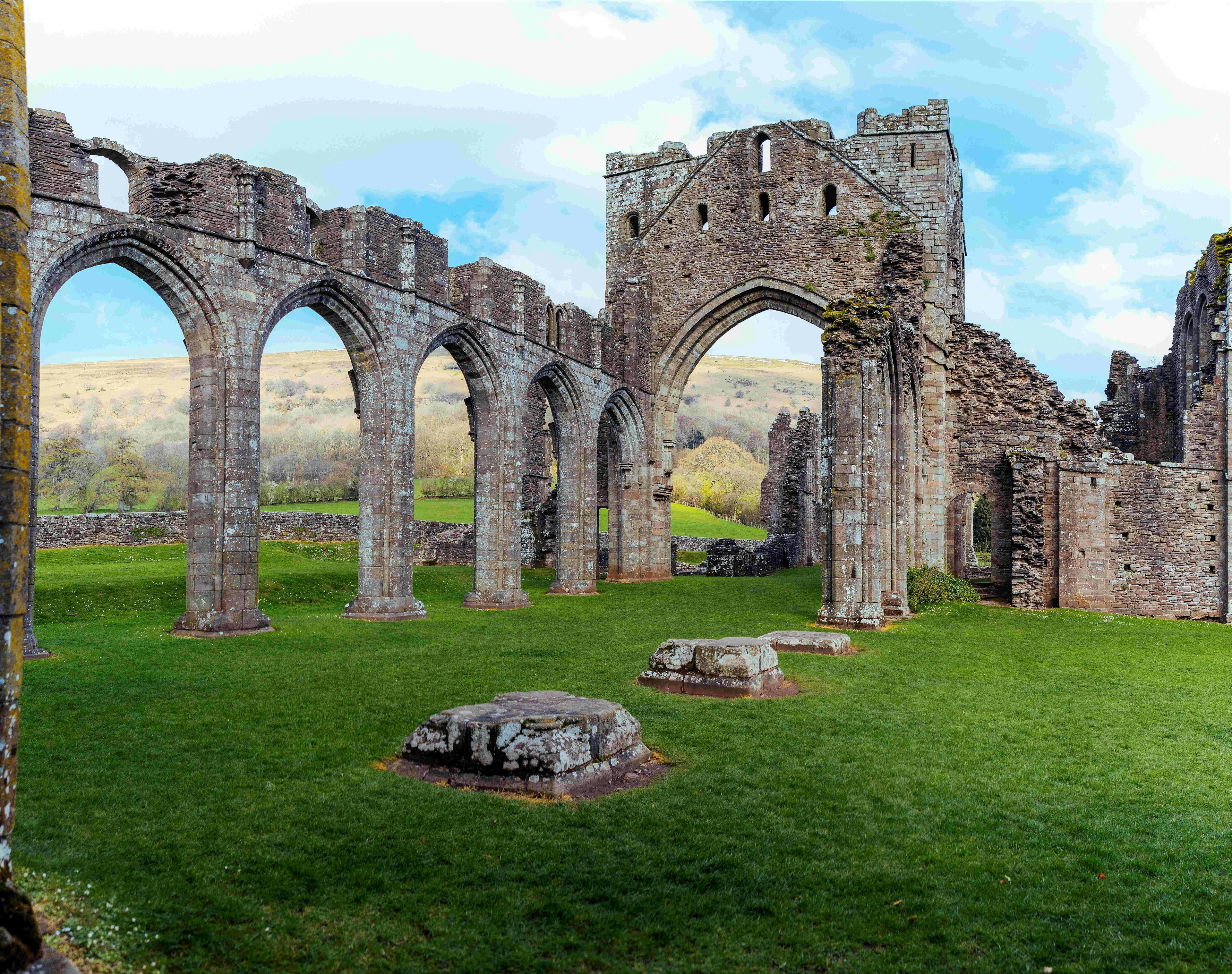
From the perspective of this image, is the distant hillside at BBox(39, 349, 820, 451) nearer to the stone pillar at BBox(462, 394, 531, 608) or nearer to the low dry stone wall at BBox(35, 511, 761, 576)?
the low dry stone wall at BBox(35, 511, 761, 576)

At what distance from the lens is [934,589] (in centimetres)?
1694

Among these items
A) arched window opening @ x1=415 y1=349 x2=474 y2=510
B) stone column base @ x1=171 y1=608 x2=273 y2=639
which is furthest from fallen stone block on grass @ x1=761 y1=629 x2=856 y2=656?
arched window opening @ x1=415 y1=349 x2=474 y2=510

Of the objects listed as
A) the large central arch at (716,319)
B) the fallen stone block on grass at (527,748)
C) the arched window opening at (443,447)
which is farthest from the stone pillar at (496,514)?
the fallen stone block on grass at (527,748)

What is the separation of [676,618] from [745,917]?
1079 centimetres

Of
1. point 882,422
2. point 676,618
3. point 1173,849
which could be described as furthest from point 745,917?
point 882,422

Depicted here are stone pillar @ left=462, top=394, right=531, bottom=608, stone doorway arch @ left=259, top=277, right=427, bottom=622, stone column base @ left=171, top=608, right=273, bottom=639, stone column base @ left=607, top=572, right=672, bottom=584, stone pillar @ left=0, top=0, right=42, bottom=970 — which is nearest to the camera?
stone pillar @ left=0, top=0, right=42, bottom=970

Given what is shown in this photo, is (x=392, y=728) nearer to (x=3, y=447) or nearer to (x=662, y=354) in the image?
(x=3, y=447)

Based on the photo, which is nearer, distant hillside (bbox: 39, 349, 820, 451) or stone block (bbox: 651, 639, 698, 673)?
stone block (bbox: 651, 639, 698, 673)

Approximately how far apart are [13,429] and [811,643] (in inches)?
350

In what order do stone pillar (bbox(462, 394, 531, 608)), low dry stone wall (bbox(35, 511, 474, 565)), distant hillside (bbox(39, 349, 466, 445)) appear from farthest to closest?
distant hillside (bbox(39, 349, 466, 445)), low dry stone wall (bbox(35, 511, 474, 565)), stone pillar (bbox(462, 394, 531, 608))

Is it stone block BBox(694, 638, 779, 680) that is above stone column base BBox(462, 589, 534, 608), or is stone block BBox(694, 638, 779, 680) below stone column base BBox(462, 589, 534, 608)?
above

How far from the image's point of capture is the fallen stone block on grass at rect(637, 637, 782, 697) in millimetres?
7688

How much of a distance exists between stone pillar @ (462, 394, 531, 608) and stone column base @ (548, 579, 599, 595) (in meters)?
2.61

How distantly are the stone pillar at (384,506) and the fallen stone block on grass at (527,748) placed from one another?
843 centimetres
